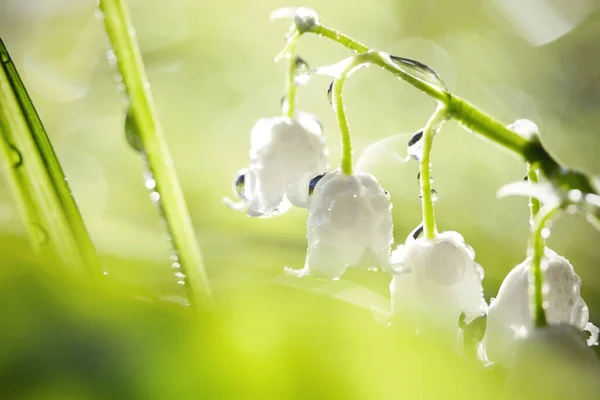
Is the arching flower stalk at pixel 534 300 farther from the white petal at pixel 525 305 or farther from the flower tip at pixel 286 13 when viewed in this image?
the flower tip at pixel 286 13

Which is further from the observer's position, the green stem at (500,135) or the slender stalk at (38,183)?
the slender stalk at (38,183)

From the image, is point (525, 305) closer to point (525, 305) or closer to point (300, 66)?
point (525, 305)

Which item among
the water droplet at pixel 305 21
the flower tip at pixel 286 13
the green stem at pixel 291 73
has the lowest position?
the green stem at pixel 291 73

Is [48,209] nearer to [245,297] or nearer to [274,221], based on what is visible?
[245,297]

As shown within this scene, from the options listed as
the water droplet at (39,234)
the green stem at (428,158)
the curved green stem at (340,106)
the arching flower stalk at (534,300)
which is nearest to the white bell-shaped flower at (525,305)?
the arching flower stalk at (534,300)

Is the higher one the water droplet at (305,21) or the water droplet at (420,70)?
the water droplet at (305,21)

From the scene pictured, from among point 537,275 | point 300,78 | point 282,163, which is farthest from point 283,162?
point 537,275

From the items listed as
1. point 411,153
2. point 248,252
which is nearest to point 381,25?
point 248,252
